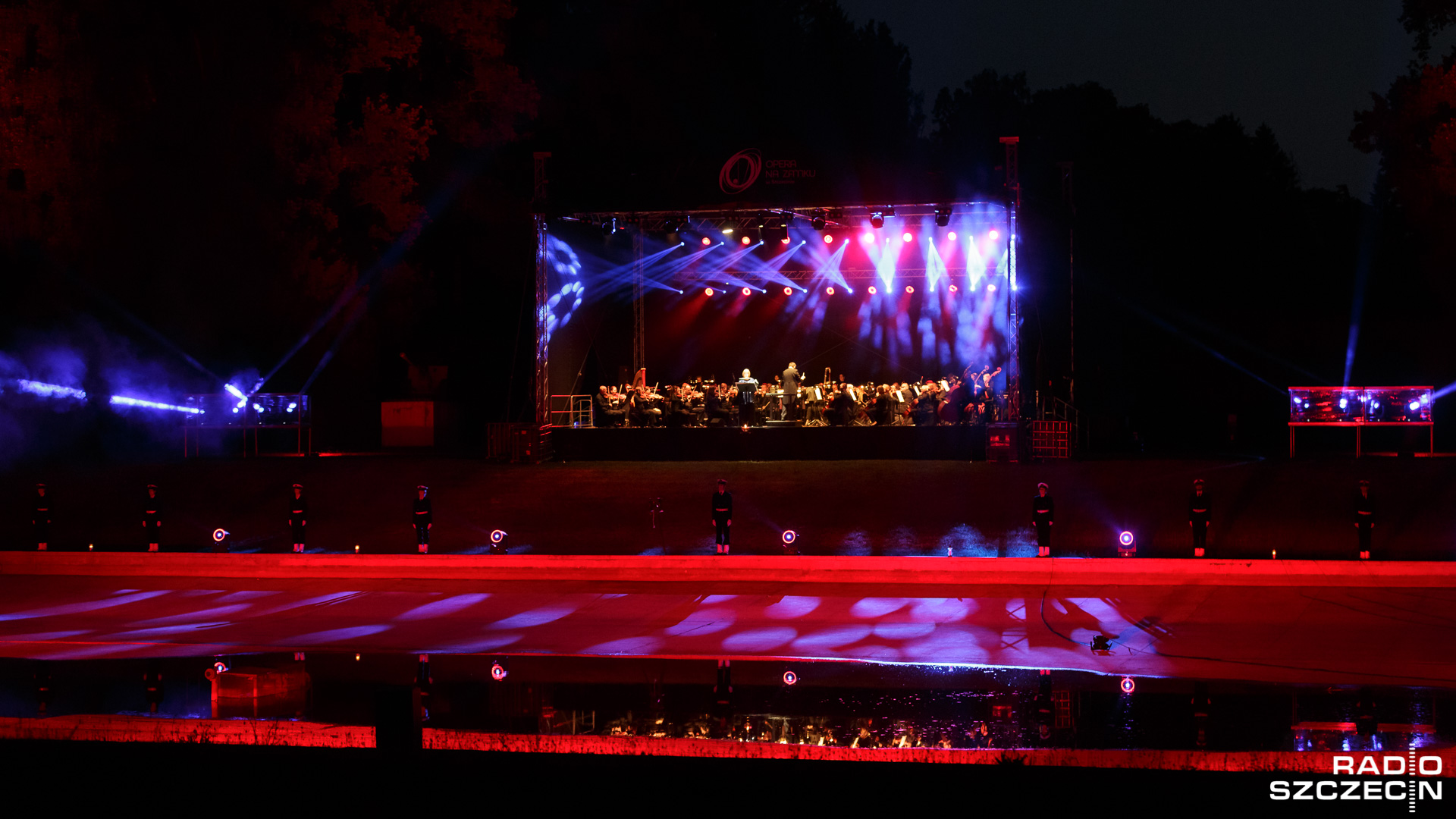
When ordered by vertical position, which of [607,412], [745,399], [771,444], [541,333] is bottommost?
[771,444]

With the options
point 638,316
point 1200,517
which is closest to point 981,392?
point 1200,517

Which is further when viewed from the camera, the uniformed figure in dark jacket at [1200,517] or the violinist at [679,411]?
the violinist at [679,411]

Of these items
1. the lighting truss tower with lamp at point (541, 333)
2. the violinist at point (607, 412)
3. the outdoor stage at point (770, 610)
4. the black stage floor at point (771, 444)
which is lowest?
the outdoor stage at point (770, 610)

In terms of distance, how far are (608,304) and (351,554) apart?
10.5 m

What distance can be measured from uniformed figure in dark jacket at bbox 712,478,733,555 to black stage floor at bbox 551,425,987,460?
18.8 ft

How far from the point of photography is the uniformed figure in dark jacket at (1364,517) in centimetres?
1327

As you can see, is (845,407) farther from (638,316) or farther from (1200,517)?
(1200,517)

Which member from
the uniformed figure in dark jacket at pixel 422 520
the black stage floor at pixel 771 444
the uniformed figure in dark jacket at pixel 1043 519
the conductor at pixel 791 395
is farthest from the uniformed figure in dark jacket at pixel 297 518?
the uniformed figure in dark jacket at pixel 1043 519

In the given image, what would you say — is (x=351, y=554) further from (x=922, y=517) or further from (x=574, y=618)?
(x=922, y=517)

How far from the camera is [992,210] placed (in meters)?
20.4

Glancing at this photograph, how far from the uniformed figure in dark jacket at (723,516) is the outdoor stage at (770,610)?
0.50 m

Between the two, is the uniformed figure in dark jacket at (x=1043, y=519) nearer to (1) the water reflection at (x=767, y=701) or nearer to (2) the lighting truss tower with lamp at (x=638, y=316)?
(1) the water reflection at (x=767, y=701)

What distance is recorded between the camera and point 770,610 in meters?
11.8

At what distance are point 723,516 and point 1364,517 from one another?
820 cm
